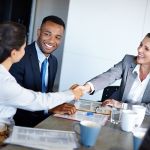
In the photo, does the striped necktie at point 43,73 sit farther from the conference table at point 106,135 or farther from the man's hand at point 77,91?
the conference table at point 106,135

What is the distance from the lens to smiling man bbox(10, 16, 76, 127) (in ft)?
7.48

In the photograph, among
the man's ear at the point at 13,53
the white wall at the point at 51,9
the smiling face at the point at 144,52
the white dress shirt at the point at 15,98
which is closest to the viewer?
the white dress shirt at the point at 15,98

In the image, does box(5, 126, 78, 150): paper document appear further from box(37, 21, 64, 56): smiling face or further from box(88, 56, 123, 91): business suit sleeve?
box(37, 21, 64, 56): smiling face

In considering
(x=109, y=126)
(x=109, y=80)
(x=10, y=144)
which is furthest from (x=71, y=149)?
(x=109, y=80)

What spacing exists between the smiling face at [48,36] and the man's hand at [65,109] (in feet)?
2.27

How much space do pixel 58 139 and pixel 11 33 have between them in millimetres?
680

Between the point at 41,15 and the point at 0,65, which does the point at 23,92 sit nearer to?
the point at 0,65

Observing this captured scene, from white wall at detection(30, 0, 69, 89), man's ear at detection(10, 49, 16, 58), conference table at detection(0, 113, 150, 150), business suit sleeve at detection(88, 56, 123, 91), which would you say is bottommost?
conference table at detection(0, 113, 150, 150)

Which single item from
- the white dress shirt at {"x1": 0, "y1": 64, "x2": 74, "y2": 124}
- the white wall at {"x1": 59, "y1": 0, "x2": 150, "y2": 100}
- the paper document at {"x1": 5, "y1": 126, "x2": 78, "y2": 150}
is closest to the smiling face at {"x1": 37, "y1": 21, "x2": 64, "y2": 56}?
the white dress shirt at {"x1": 0, "y1": 64, "x2": 74, "y2": 124}

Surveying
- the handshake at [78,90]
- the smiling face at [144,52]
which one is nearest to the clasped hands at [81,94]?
the handshake at [78,90]

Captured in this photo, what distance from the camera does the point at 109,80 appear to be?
8.26 ft

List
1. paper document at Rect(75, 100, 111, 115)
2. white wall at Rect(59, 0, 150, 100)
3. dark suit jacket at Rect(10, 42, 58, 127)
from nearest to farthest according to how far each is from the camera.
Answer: paper document at Rect(75, 100, 111, 115)
dark suit jacket at Rect(10, 42, 58, 127)
white wall at Rect(59, 0, 150, 100)

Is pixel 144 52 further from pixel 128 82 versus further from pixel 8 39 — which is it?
pixel 8 39

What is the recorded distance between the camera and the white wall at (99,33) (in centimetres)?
398
